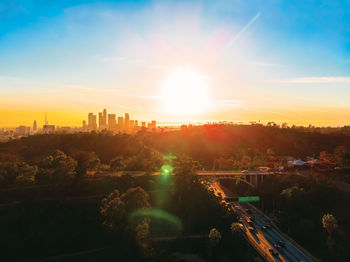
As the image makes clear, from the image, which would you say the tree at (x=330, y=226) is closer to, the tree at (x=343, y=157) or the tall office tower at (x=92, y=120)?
the tree at (x=343, y=157)

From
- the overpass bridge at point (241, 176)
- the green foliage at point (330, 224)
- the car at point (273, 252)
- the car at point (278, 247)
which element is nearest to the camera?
the car at point (273, 252)

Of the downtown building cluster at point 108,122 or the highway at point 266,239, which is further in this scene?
the downtown building cluster at point 108,122

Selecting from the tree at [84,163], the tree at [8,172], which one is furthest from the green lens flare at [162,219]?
the tree at [8,172]

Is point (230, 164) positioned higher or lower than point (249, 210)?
higher

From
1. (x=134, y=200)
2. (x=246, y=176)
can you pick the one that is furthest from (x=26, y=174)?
(x=246, y=176)

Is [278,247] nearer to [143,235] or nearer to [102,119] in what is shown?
[143,235]

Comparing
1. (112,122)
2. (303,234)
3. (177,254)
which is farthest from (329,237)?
(112,122)

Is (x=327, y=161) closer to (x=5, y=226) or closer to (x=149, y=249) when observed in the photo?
(x=149, y=249)

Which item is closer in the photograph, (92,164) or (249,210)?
(249,210)
